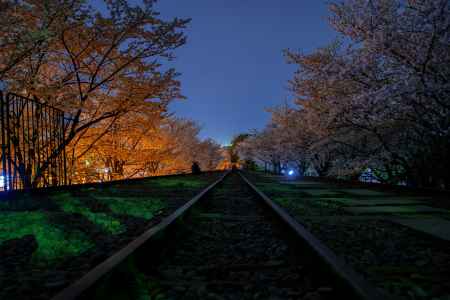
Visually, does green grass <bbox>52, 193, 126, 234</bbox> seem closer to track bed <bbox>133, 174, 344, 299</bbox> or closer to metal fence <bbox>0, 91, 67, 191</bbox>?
track bed <bbox>133, 174, 344, 299</bbox>

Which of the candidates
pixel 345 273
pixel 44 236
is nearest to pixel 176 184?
pixel 44 236

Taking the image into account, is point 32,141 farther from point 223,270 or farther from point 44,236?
point 223,270

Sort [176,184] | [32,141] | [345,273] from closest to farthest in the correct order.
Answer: [345,273], [32,141], [176,184]

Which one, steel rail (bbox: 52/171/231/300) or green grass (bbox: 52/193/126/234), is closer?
steel rail (bbox: 52/171/231/300)

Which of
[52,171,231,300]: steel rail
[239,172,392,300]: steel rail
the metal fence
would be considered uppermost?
the metal fence

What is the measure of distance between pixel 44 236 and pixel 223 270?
6.77 ft

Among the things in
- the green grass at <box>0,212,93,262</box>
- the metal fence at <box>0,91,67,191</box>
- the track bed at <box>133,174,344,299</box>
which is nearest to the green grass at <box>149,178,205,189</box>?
the metal fence at <box>0,91,67,191</box>

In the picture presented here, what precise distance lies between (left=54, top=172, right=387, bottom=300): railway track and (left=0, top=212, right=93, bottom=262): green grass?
2.64ft

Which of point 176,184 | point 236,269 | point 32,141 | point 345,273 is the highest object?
point 32,141

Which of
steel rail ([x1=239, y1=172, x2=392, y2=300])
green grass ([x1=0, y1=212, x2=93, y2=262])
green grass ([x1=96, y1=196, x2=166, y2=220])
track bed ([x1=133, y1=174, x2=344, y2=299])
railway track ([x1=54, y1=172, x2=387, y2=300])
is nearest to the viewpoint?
steel rail ([x1=239, y1=172, x2=392, y2=300])

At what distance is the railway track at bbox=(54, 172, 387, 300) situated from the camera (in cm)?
185

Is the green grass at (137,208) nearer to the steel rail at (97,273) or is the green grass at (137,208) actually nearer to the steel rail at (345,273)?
the steel rail at (97,273)

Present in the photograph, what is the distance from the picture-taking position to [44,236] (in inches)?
133

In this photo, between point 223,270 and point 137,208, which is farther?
point 137,208
